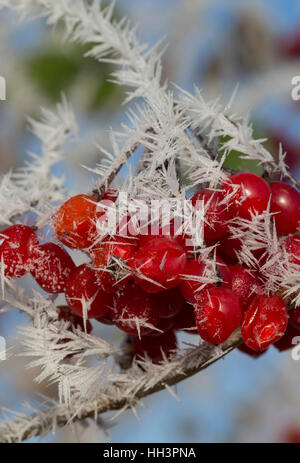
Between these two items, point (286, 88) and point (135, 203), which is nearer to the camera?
point (135, 203)

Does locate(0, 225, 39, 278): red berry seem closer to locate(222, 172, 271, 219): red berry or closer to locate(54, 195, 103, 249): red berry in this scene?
locate(54, 195, 103, 249): red berry

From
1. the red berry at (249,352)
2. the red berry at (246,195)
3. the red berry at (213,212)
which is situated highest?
the red berry at (246,195)

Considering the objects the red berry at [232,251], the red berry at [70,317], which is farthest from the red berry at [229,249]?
the red berry at [70,317]

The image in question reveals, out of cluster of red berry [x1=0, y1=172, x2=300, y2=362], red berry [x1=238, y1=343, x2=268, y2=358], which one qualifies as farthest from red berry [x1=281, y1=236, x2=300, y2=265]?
red berry [x1=238, y1=343, x2=268, y2=358]

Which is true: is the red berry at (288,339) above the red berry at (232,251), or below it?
below

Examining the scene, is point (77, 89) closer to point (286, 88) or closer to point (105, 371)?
point (286, 88)

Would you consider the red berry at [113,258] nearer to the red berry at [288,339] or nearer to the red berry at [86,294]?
the red berry at [86,294]

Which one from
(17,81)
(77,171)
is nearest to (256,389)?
(77,171)
